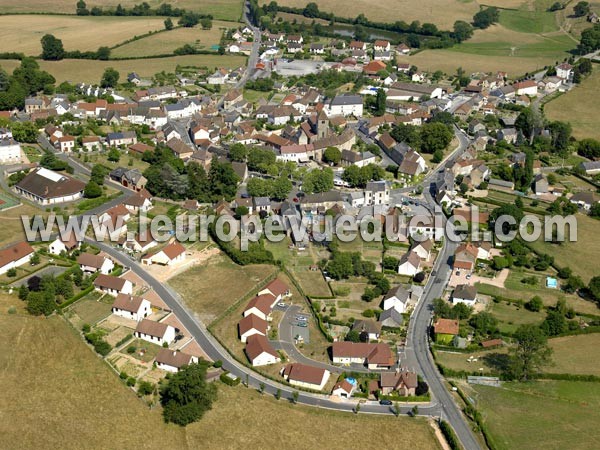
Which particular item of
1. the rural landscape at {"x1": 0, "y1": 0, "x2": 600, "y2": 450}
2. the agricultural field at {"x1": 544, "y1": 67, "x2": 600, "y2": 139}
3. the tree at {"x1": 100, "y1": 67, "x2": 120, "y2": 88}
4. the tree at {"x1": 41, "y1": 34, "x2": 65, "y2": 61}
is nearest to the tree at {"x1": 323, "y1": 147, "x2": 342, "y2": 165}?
the rural landscape at {"x1": 0, "y1": 0, "x2": 600, "y2": 450}

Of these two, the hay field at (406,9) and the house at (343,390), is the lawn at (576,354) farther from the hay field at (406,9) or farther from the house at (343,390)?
the hay field at (406,9)

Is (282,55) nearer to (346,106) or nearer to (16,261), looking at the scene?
(346,106)

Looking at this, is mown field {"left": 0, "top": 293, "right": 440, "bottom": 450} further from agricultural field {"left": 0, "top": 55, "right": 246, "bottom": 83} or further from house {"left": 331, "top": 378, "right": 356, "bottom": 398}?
agricultural field {"left": 0, "top": 55, "right": 246, "bottom": 83}

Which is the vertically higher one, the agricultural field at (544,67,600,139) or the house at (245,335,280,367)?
the agricultural field at (544,67,600,139)

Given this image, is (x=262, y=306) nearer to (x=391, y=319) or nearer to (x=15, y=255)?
(x=391, y=319)

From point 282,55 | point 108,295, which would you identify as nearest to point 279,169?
point 108,295
